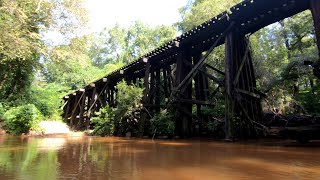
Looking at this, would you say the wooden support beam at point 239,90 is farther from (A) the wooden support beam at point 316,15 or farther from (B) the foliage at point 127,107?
(B) the foliage at point 127,107

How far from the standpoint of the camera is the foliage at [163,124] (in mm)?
9633

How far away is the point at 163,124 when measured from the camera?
9.85 meters

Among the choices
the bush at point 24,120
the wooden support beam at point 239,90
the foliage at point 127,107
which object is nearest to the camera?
the wooden support beam at point 239,90

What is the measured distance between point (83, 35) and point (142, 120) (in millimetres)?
11701

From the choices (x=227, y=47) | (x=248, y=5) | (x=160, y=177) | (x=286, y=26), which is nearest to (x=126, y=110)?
(x=227, y=47)

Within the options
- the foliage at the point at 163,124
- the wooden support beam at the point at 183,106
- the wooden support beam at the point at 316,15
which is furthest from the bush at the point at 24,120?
the wooden support beam at the point at 316,15

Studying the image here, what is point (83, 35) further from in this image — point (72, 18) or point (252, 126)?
point (252, 126)

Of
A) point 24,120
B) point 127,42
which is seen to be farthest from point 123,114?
point 127,42

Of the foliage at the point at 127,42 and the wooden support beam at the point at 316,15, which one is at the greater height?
the foliage at the point at 127,42

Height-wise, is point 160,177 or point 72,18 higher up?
point 72,18

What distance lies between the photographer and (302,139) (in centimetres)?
643

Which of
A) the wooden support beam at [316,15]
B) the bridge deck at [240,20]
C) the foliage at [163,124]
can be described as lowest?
the foliage at [163,124]

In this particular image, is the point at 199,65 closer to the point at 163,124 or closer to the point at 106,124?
the point at 163,124

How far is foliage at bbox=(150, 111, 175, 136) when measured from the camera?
9633mm
